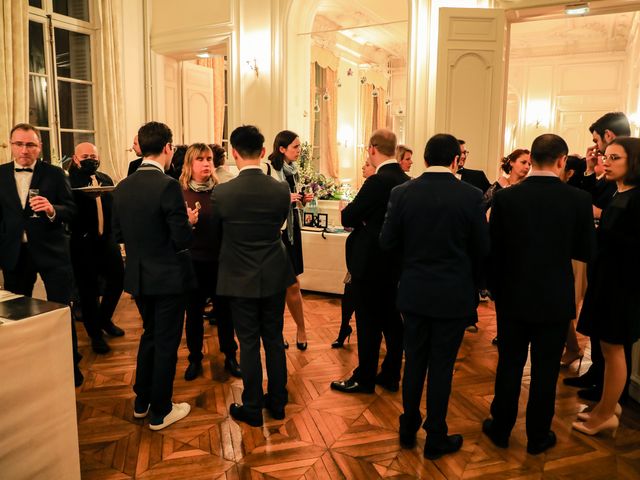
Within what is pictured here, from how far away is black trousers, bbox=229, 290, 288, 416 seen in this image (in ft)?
8.92

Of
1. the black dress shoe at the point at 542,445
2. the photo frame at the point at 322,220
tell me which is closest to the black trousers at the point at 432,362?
the black dress shoe at the point at 542,445

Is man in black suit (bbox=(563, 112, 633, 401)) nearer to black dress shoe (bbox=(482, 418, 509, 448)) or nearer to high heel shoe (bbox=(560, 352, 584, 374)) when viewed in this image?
high heel shoe (bbox=(560, 352, 584, 374))

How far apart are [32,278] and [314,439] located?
2.01m

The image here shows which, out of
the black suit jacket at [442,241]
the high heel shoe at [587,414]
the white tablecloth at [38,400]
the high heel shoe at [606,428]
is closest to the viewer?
the white tablecloth at [38,400]

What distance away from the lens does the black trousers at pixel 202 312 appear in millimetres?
3322

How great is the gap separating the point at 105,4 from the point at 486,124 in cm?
498

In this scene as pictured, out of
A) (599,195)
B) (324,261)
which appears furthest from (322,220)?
(599,195)

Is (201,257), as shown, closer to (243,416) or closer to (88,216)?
(243,416)

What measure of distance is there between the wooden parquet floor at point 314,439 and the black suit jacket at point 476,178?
→ 2.01m

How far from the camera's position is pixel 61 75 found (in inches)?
269

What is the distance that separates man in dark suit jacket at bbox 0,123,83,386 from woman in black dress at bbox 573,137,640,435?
3.01 meters

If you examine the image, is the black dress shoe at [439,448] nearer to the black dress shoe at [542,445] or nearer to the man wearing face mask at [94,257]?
the black dress shoe at [542,445]

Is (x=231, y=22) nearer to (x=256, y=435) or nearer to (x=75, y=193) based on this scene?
(x=75, y=193)

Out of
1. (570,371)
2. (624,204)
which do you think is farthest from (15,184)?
(570,371)
